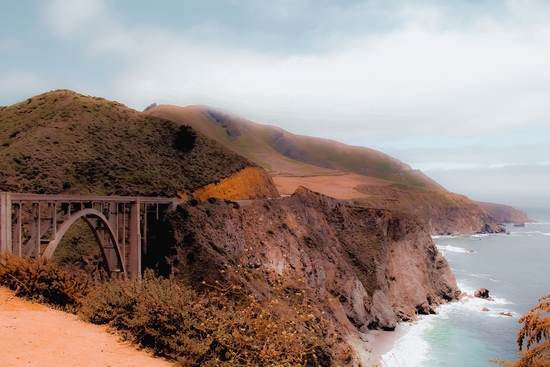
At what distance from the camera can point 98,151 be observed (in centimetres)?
4269

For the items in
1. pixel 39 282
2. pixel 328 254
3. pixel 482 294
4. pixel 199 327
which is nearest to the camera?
pixel 199 327

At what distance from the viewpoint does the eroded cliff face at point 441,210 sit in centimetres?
13064

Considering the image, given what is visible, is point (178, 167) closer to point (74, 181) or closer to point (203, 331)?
point (74, 181)

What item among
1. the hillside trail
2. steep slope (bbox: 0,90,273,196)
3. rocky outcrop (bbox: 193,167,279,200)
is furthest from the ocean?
steep slope (bbox: 0,90,273,196)

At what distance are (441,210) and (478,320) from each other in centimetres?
10552

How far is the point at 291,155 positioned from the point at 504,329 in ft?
515

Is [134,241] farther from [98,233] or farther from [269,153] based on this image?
[269,153]

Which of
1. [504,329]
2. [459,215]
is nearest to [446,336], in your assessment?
[504,329]

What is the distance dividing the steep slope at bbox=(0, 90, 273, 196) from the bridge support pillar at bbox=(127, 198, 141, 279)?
11824 millimetres

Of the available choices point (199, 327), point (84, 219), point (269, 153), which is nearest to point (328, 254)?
point (84, 219)

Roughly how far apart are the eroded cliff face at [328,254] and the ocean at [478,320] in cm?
280

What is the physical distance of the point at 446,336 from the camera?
37406 millimetres

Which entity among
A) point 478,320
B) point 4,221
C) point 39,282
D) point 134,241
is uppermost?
point 4,221

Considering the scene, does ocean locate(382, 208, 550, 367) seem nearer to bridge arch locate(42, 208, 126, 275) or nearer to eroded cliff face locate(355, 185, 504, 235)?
bridge arch locate(42, 208, 126, 275)
